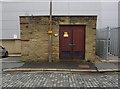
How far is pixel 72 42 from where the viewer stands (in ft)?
48.9

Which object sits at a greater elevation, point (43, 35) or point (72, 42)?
point (43, 35)

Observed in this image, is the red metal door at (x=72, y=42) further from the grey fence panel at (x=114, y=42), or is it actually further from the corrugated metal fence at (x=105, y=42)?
the grey fence panel at (x=114, y=42)

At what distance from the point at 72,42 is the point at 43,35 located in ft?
6.41

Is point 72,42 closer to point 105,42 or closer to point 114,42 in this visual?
point 105,42

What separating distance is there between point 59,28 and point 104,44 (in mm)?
3385

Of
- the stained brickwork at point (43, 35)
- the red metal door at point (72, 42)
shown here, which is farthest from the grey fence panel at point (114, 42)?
the red metal door at point (72, 42)

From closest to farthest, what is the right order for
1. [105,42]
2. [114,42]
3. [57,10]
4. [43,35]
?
[43,35]
[105,42]
[114,42]
[57,10]

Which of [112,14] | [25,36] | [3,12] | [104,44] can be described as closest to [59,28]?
[25,36]

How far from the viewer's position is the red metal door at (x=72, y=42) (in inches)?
584

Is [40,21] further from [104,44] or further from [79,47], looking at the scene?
[104,44]

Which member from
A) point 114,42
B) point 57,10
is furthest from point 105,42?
point 57,10

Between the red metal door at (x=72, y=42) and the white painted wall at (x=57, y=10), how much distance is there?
9.01m

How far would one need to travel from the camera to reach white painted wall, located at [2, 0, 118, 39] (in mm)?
23438

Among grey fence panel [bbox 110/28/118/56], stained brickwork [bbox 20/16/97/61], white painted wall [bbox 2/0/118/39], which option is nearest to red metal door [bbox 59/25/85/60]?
→ stained brickwork [bbox 20/16/97/61]
